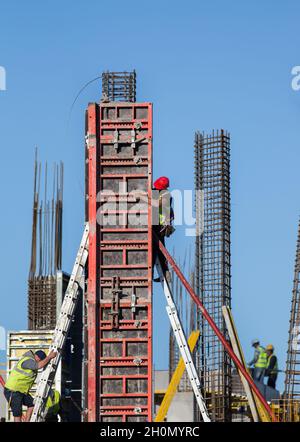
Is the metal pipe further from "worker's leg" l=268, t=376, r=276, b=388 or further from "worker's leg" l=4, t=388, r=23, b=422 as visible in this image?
"worker's leg" l=268, t=376, r=276, b=388

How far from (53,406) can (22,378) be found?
3.36m

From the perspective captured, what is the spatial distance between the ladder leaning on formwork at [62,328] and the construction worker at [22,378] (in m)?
0.27

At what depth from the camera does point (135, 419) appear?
24594 millimetres

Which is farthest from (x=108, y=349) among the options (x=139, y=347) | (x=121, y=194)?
(x=121, y=194)

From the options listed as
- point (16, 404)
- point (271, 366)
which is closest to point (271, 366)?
point (271, 366)

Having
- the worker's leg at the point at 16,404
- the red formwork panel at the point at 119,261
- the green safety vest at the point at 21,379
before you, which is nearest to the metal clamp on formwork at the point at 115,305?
the red formwork panel at the point at 119,261

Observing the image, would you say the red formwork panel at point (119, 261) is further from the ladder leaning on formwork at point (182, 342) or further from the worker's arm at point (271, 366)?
the worker's arm at point (271, 366)

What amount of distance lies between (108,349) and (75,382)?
646cm

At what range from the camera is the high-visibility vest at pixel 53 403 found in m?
27.1

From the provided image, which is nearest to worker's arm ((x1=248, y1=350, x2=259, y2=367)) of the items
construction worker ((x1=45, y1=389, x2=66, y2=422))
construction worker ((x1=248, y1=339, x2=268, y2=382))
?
construction worker ((x1=248, y1=339, x2=268, y2=382))

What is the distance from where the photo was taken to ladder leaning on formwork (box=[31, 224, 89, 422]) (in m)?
24.4

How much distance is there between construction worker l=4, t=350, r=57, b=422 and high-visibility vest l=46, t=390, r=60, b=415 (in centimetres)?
269

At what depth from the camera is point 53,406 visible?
2728 centimetres
